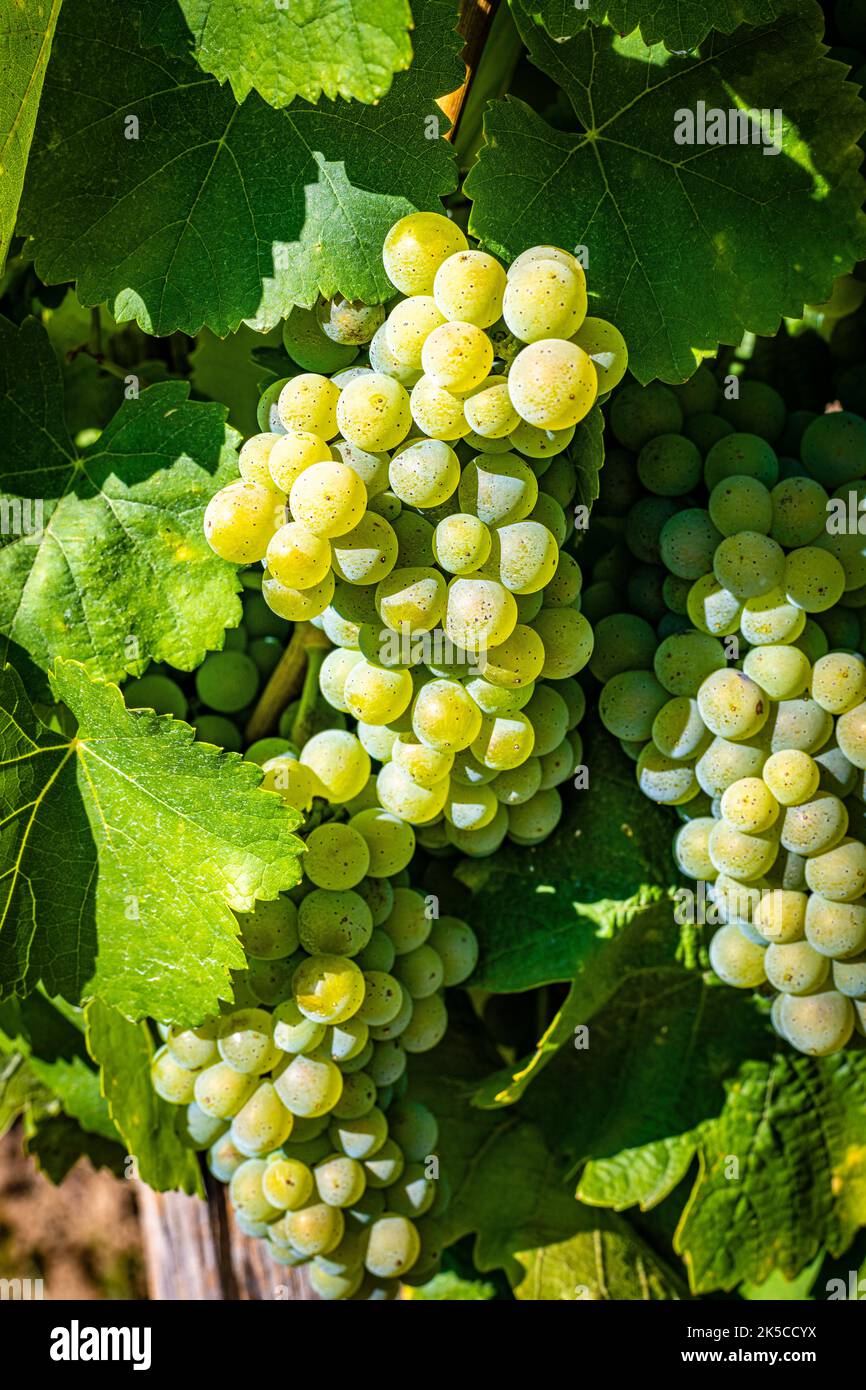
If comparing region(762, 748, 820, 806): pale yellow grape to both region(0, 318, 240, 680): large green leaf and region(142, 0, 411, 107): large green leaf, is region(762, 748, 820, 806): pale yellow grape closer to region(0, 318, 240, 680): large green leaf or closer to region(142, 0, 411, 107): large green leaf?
region(0, 318, 240, 680): large green leaf

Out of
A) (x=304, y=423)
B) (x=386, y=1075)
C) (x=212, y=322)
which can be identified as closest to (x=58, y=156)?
(x=212, y=322)

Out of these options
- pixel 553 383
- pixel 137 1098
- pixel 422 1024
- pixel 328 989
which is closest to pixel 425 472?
pixel 553 383

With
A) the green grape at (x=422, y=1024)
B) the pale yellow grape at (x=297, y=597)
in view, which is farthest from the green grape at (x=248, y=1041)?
the pale yellow grape at (x=297, y=597)

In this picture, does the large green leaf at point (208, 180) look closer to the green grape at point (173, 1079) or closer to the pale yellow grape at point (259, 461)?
the pale yellow grape at point (259, 461)

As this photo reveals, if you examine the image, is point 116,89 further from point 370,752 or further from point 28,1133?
point 28,1133

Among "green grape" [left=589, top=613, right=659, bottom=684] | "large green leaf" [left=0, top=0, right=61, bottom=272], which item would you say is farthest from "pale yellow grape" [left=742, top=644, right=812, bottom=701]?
"large green leaf" [left=0, top=0, right=61, bottom=272]
